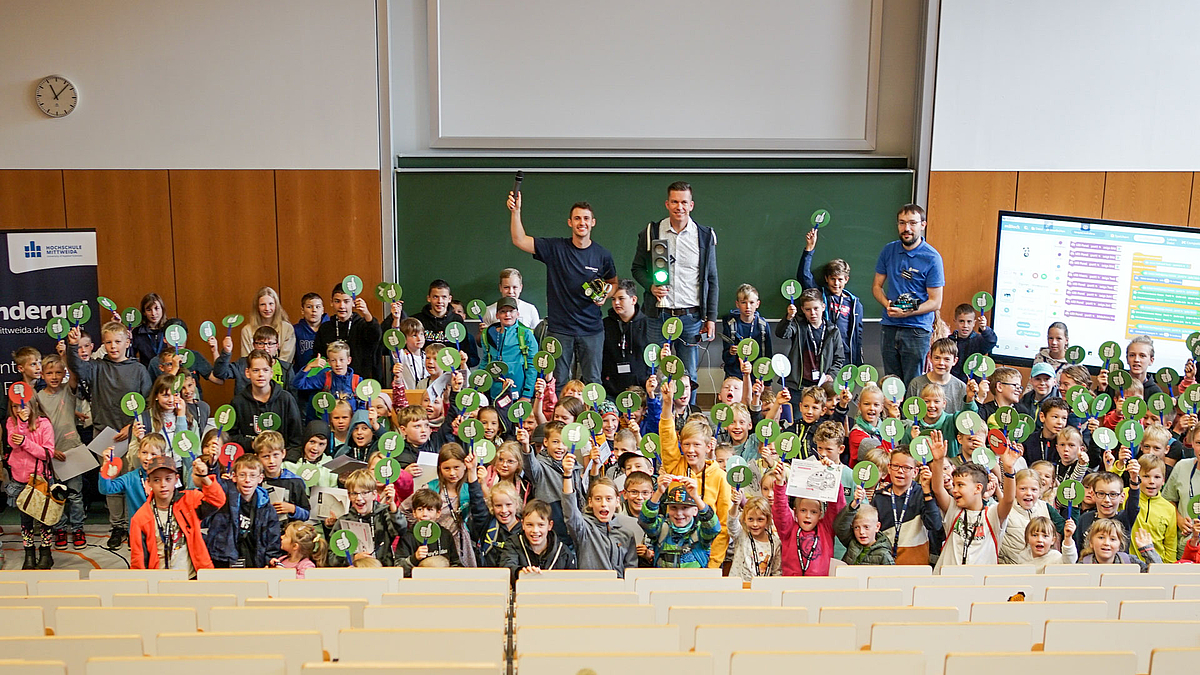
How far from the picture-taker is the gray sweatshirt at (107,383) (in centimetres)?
618

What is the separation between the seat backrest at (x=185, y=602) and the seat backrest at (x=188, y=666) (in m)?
0.86

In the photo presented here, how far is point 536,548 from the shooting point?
14.5 feet

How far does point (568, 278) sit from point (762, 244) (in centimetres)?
196

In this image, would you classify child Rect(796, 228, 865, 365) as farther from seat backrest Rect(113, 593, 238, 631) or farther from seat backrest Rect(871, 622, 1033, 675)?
seat backrest Rect(113, 593, 238, 631)

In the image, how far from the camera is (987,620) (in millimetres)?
3176

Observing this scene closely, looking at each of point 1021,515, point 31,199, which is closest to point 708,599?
Answer: point 1021,515

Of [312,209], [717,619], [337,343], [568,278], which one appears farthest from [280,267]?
[717,619]

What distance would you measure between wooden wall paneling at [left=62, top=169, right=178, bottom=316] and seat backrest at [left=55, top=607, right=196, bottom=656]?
5.51m

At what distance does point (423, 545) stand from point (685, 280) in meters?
3.24

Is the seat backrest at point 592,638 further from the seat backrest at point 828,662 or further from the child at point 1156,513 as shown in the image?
the child at point 1156,513

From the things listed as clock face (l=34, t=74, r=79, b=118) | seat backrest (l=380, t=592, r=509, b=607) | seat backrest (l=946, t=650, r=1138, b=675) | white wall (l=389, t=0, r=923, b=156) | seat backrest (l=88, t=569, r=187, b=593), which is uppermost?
white wall (l=389, t=0, r=923, b=156)

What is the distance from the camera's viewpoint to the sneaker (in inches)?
232

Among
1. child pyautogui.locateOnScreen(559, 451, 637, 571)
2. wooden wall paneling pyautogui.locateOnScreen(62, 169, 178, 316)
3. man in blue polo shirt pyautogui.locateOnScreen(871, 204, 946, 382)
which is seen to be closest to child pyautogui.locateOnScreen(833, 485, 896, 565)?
child pyautogui.locateOnScreen(559, 451, 637, 571)

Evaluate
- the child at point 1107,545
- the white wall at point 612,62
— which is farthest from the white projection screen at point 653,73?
the child at point 1107,545
